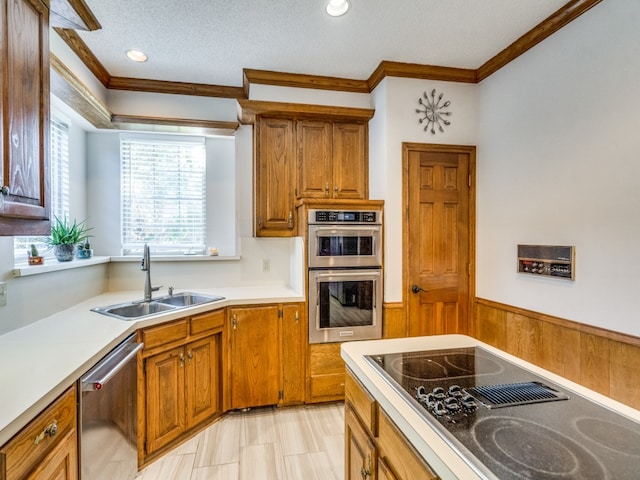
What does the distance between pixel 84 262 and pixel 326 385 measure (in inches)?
82.8

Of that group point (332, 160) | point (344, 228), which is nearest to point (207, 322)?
point (344, 228)

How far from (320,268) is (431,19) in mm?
1906

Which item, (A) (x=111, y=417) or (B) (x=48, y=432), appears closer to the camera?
(B) (x=48, y=432)

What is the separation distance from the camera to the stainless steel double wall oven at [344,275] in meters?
2.71

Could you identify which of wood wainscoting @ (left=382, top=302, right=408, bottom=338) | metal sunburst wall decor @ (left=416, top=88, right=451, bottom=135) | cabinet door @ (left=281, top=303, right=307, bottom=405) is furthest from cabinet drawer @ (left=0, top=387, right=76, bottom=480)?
metal sunburst wall decor @ (left=416, top=88, right=451, bottom=135)

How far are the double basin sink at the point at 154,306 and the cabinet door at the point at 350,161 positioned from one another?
1.46m

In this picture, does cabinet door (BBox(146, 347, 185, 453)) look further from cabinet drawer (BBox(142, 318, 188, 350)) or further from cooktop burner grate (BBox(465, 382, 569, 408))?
cooktop burner grate (BBox(465, 382, 569, 408))

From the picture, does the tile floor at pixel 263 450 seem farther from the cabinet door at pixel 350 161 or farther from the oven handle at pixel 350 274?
the cabinet door at pixel 350 161

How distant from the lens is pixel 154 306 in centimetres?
253

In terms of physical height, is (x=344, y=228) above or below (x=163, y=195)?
below

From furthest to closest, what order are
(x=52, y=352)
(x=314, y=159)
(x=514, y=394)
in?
1. (x=314, y=159)
2. (x=52, y=352)
3. (x=514, y=394)

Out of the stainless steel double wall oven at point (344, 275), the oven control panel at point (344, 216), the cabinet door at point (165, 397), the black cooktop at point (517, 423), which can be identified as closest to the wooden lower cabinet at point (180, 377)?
the cabinet door at point (165, 397)

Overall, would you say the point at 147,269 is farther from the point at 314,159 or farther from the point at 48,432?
the point at 314,159

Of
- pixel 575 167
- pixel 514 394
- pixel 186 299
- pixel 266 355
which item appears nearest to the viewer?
pixel 514 394
